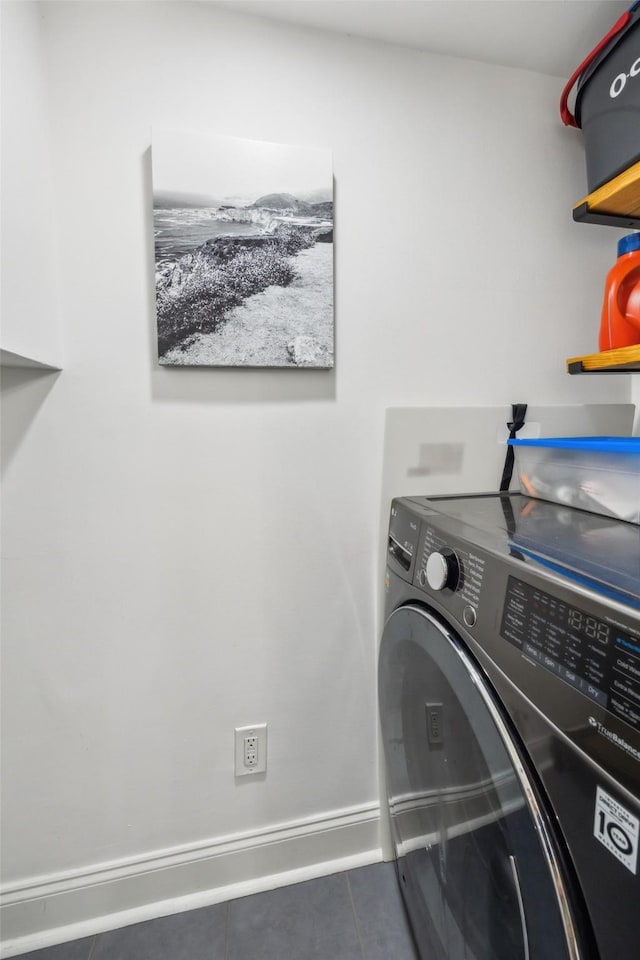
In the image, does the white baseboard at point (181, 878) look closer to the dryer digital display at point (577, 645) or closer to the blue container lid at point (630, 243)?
the dryer digital display at point (577, 645)

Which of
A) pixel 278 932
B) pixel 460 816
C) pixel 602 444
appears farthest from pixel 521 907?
pixel 278 932

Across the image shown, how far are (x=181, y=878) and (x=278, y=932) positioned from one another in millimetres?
274

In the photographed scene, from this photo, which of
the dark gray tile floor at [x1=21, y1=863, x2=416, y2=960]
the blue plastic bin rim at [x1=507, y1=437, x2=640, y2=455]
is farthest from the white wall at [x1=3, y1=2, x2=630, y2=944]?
the blue plastic bin rim at [x1=507, y1=437, x2=640, y2=455]

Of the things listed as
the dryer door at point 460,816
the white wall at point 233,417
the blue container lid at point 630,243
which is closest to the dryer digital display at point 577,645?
the dryer door at point 460,816

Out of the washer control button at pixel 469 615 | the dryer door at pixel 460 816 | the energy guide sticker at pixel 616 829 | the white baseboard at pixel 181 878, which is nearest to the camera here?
the energy guide sticker at pixel 616 829

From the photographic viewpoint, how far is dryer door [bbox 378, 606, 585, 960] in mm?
514

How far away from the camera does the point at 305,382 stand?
3.71 feet

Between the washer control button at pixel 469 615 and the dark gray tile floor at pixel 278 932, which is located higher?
the washer control button at pixel 469 615

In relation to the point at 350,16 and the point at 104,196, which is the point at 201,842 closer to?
the point at 104,196

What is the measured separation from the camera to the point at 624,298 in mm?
1036

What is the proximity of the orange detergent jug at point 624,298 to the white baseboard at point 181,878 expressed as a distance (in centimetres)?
139

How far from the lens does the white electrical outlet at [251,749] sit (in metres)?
1.17

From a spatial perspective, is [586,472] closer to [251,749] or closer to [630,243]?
[630,243]

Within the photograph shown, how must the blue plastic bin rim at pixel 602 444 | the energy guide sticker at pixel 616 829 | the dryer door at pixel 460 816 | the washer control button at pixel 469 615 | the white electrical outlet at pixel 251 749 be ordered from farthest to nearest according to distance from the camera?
the white electrical outlet at pixel 251 749, the blue plastic bin rim at pixel 602 444, the washer control button at pixel 469 615, the dryer door at pixel 460 816, the energy guide sticker at pixel 616 829
